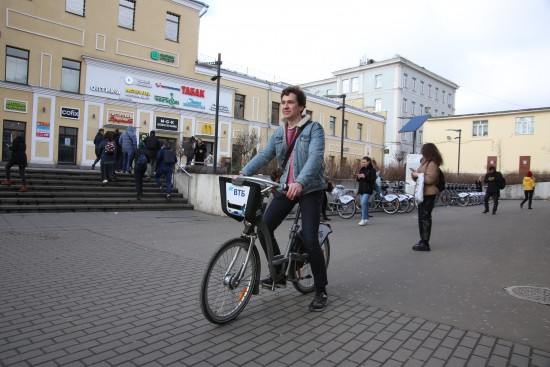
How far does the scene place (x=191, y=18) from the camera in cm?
2938

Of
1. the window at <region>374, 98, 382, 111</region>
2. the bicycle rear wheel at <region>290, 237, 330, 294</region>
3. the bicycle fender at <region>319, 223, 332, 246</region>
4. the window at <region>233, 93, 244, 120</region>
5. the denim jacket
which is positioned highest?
the window at <region>374, 98, 382, 111</region>

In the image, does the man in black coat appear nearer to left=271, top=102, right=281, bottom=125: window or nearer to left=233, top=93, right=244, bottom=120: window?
left=233, top=93, right=244, bottom=120: window

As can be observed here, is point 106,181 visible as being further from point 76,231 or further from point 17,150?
point 76,231

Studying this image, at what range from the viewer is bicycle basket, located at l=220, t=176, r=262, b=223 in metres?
3.53

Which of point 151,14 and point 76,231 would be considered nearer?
point 76,231

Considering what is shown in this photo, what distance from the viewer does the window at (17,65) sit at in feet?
70.1

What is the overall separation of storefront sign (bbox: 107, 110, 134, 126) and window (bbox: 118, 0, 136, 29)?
553 centimetres

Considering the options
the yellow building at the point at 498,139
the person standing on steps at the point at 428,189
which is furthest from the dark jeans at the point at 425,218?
the yellow building at the point at 498,139

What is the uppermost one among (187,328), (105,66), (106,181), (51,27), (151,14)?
(151,14)

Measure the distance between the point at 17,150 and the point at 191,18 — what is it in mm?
20489

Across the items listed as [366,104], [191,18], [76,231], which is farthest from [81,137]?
[366,104]

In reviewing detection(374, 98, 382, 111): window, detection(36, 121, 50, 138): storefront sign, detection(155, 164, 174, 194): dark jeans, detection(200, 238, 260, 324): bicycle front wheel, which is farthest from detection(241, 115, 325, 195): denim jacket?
detection(374, 98, 382, 111): window

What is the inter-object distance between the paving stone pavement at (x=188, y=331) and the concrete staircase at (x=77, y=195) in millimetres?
6859

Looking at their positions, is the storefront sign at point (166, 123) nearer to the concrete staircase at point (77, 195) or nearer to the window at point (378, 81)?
the concrete staircase at point (77, 195)
